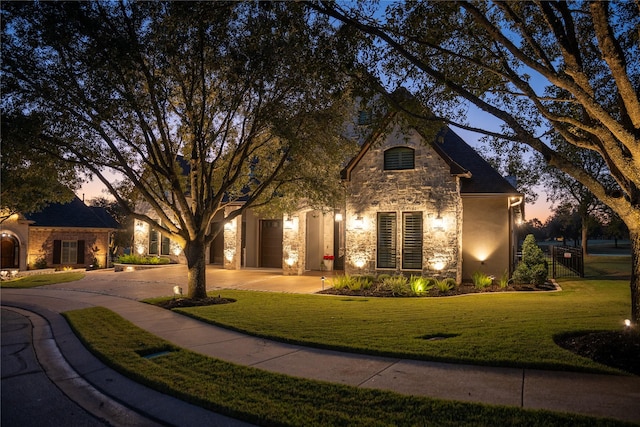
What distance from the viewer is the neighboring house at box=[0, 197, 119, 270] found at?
26.8m

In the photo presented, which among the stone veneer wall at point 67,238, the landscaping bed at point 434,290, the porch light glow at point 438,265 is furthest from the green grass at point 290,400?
the stone veneer wall at point 67,238

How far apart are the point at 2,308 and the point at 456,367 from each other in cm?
1283

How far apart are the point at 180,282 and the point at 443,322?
1159 centimetres

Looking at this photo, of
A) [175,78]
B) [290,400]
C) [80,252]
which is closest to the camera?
[290,400]

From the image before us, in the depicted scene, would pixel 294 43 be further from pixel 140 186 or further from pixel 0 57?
pixel 0 57

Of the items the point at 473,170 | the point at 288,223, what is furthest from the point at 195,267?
the point at 473,170

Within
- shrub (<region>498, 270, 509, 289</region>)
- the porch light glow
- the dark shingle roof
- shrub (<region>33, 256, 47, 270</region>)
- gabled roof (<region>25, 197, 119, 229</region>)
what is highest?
the dark shingle roof

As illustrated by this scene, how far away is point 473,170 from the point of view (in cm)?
1736

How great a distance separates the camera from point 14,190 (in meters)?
16.8

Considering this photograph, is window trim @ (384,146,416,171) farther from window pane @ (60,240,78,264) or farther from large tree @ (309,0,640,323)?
window pane @ (60,240,78,264)

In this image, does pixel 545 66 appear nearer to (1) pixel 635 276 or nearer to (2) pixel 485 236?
(1) pixel 635 276

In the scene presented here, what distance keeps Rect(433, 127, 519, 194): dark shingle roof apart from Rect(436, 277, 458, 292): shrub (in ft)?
11.7

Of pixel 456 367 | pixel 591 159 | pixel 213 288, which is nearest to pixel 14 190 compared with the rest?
pixel 213 288

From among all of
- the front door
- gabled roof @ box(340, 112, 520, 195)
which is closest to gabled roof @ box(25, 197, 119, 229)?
the front door
